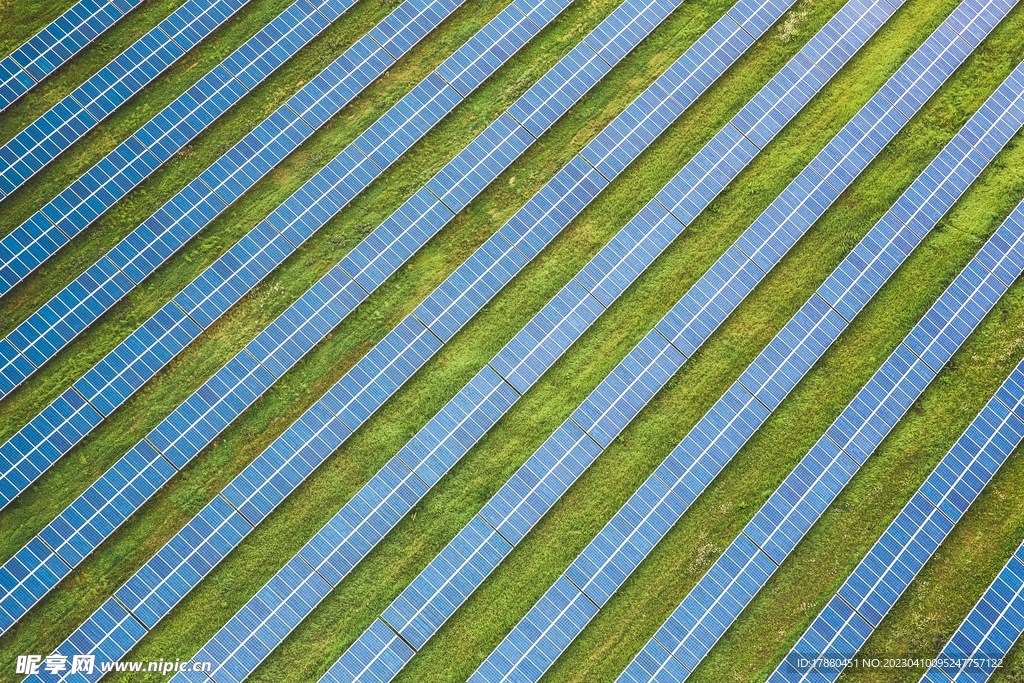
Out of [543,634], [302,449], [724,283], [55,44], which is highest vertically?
[724,283]

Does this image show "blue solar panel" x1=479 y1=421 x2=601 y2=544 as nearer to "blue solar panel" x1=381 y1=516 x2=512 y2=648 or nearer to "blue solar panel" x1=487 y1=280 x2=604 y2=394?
"blue solar panel" x1=381 y1=516 x2=512 y2=648

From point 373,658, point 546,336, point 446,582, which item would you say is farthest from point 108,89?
point 373,658

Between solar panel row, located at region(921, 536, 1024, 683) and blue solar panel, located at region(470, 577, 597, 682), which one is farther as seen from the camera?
solar panel row, located at region(921, 536, 1024, 683)

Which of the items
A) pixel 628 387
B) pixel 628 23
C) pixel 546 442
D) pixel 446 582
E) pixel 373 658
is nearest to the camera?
pixel 373 658

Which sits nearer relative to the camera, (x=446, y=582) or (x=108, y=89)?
(x=446, y=582)

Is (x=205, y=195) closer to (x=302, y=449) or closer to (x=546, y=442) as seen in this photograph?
(x=302, y=449)

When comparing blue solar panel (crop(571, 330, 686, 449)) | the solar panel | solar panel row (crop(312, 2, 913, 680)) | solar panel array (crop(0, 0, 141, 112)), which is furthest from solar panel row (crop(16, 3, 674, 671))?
the solar panel

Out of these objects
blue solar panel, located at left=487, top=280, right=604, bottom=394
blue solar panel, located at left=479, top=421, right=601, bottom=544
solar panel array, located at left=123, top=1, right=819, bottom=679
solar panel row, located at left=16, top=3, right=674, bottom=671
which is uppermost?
solar panel row, located at left=16, top=3, right=674, bottom=671
